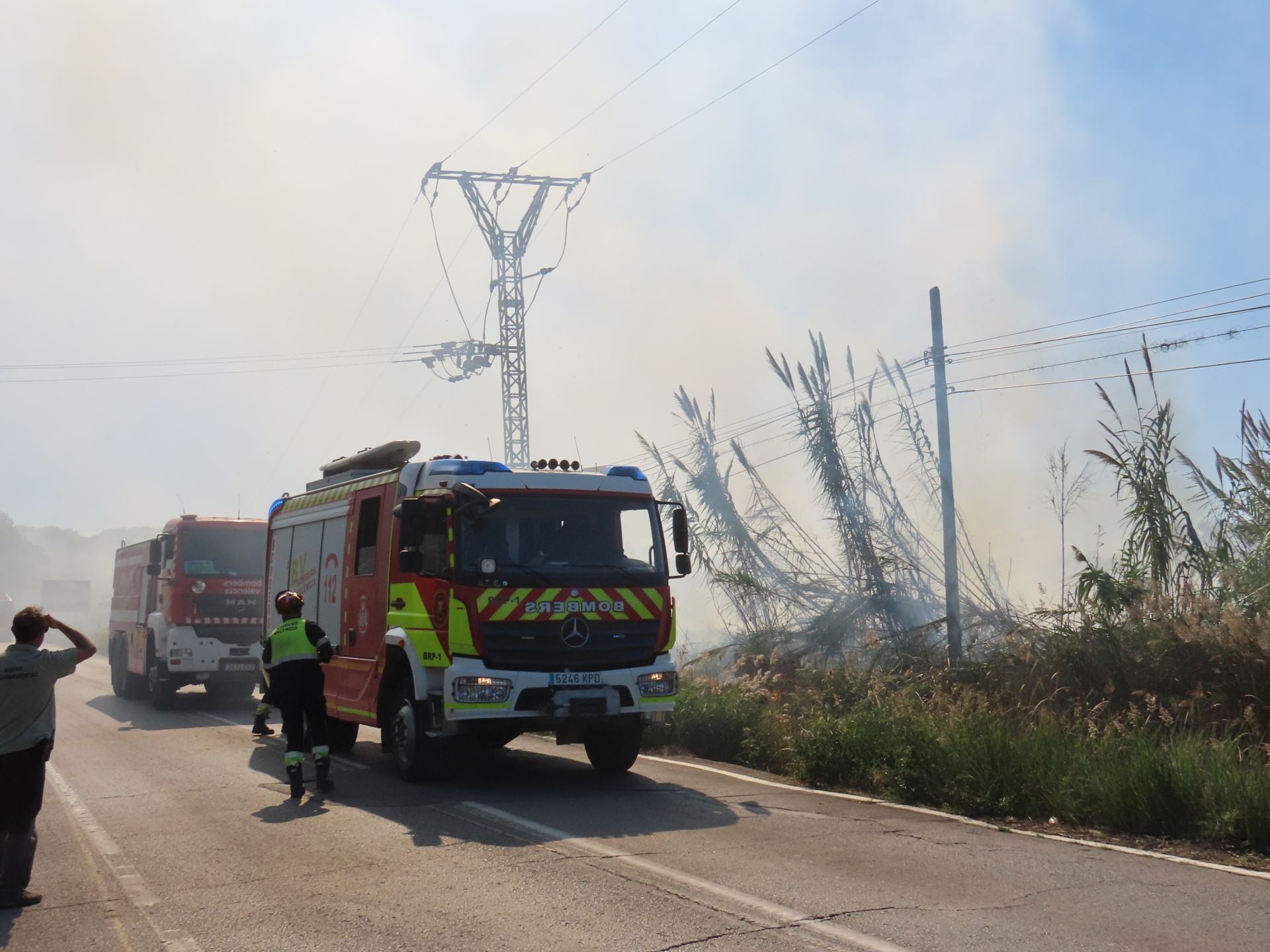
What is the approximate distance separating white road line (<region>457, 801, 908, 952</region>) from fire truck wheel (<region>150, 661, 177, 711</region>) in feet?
37.9

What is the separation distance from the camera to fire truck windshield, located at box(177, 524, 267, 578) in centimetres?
1898

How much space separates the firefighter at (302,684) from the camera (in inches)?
392

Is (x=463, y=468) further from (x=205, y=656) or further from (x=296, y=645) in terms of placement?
(x=205, y=656)

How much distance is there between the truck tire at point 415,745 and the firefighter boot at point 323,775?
2.29ft

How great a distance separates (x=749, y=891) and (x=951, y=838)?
7.02ft

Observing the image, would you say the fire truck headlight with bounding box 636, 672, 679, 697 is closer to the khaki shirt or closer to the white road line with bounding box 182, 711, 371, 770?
the white road line with bounding box 182, 711, 371, 770

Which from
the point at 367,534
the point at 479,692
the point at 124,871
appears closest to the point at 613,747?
the point at 479,692

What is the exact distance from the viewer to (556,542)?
10422mm

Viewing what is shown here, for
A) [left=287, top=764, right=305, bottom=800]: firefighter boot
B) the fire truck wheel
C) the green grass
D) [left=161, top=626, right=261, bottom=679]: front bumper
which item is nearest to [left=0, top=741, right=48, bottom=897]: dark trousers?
[left=287, top=764, right=305, bottom=800]: firefighter boot

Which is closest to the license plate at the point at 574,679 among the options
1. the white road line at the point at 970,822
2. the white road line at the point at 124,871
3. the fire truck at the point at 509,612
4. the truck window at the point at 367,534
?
the fire truck at the point at 509,612

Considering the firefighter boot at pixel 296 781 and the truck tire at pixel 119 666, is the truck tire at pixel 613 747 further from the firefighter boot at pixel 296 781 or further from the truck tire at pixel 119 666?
the truck tire at pixel 119 666

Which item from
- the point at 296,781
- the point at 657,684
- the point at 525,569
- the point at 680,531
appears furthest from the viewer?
the point at 680,531

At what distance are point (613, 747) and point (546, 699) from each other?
1.47 metres

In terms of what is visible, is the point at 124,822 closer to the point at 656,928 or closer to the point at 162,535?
the point at 656,928
